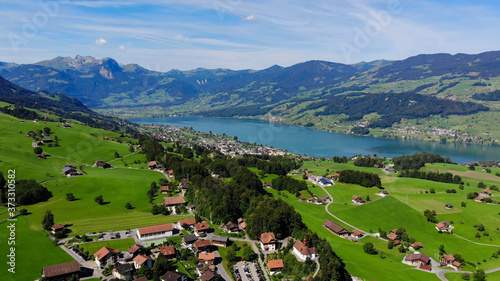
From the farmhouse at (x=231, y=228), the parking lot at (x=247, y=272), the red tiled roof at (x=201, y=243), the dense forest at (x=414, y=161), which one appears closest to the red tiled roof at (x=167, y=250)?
the red tiled roof at (x=201, y=243)

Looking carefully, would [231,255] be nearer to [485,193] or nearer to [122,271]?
[122,271]

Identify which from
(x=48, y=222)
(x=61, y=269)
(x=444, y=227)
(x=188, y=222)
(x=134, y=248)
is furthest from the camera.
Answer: (x=444, y=227)

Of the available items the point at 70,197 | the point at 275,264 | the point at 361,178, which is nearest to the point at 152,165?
the point at 70,197

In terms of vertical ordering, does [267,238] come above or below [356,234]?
above

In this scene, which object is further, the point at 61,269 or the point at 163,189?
the point at 163,189

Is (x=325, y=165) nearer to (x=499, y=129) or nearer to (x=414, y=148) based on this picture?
(x=414, y=148)

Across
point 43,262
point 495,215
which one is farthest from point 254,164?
point 43,262
